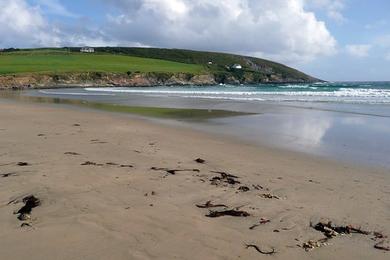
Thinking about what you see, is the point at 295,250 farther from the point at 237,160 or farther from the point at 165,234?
the point at 237,160

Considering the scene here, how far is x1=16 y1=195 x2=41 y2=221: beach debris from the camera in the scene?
5164 millimetres

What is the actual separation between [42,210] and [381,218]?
4225 millimetres

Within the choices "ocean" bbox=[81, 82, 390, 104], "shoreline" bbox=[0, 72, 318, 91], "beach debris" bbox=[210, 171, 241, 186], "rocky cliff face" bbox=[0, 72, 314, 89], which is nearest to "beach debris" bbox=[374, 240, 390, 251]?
"beach debris" bbox=[210, 171, 241, 186]

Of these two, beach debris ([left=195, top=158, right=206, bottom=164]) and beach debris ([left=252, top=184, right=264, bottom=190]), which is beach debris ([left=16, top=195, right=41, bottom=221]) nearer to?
beach debris ([left=252, top=184, right=264, bottom=190])

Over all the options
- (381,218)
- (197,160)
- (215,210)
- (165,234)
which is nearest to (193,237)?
(165,234)

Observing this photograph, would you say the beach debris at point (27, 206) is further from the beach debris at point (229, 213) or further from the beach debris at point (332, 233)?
the beach debris at point (332, 233)

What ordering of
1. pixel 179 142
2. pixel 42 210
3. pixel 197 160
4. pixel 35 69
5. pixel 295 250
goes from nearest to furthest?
1. pixel 295 250
2. pixel 42 210
3. pixel 197 160
4. pixel 179 142
5. pixel 35 69

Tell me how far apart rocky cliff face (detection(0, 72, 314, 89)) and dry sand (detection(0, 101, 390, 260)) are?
62028 millimetres

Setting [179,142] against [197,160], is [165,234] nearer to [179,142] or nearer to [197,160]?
[197,160]

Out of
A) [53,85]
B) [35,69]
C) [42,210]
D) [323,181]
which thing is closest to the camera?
[42,210]

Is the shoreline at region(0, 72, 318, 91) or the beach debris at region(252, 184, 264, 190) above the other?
the beach debris at region(252, 184, 264, 190)

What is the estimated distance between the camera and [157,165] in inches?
331

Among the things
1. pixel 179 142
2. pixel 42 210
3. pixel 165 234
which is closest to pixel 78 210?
pixel 42 210

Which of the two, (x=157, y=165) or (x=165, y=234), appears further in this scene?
(x=157, y=165)
